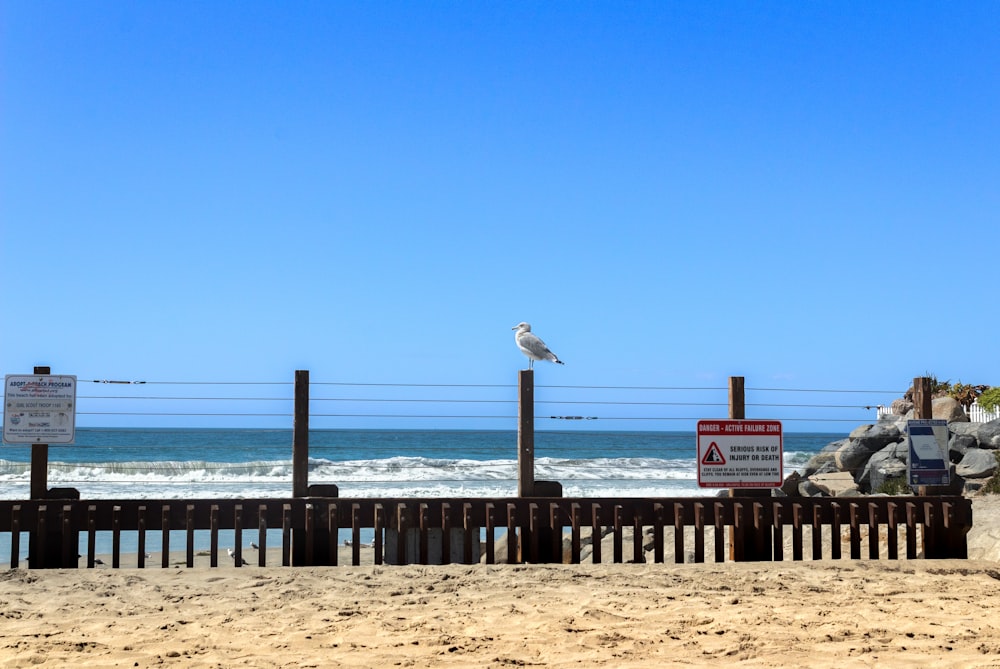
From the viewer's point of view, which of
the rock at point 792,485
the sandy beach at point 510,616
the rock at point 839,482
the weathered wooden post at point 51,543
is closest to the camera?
the sandy beach at point 510,616

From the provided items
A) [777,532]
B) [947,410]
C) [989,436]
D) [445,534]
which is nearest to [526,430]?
[445,534]

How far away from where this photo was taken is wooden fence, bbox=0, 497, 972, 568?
7.94 metres

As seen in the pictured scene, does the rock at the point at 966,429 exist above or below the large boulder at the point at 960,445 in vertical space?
above

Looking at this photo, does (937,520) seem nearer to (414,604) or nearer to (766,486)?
(766,486)

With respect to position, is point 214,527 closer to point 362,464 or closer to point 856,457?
point 856,457

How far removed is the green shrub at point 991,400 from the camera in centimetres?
2617

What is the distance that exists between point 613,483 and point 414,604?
22.6 m

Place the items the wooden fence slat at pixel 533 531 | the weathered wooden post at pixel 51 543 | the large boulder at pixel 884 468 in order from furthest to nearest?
the large boulder at pixel 884 468
the wooden fence slat at pixel 533 531
the weathered wooden post at pixel 51 543

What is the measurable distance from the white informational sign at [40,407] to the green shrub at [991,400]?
24288mm

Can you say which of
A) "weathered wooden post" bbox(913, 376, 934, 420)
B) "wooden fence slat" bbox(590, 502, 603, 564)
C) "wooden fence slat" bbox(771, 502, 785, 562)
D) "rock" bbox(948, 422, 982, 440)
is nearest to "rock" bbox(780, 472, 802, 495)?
"rock" bbox(948, 422, 982, 440)

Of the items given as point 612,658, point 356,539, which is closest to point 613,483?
point 356,539

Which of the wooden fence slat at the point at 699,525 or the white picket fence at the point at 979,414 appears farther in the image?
the white picket fence at the point at 979,414

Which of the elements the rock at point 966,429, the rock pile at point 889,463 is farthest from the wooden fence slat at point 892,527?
the rock at point 966,429

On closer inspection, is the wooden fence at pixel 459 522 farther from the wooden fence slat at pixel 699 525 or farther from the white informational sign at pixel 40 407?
the white informational sign at pixel 40 407
